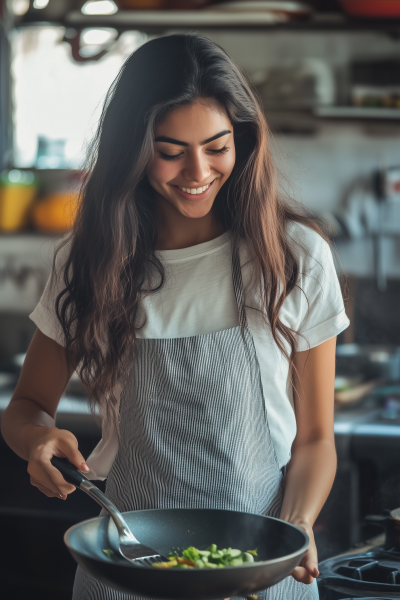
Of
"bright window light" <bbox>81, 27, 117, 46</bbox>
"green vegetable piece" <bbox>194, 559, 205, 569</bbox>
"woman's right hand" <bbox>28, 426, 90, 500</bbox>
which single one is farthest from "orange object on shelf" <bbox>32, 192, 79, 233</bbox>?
"green vegetable piece" <bbox>194, 559, 205, 569</bbox>

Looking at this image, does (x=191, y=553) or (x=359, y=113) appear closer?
(x=191, y=553)

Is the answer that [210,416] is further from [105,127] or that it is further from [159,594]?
[105,127]

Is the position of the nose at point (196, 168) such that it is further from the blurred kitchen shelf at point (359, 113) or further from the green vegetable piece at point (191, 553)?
the blurred kitchen shelf at point (359, 113)

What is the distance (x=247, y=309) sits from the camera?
108 cm

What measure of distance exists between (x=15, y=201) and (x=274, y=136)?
4.04 ft

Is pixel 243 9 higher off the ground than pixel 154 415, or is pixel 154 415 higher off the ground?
pixel 243 9

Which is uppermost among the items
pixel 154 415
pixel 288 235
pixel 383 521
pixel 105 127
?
pixel 105 127

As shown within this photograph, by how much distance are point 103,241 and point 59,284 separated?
0.33ft

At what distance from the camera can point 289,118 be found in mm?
2592

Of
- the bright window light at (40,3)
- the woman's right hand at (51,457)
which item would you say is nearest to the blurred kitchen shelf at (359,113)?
the bright window light at (40,3)

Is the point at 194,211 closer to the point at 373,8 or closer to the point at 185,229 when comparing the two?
the point at 185,229

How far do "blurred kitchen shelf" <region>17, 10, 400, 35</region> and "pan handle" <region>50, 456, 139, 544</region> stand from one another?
1.89m

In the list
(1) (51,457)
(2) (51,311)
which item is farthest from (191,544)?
(2) (51,311)

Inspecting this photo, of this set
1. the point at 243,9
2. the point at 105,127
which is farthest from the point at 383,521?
the point at 243,9
